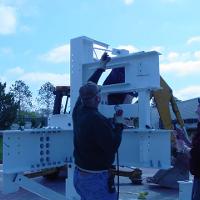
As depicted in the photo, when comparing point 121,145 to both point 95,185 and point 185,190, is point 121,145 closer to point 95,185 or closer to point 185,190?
point 185,190

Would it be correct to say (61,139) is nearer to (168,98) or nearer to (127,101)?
(127,101)

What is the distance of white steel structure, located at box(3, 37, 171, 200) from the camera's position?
233 inches

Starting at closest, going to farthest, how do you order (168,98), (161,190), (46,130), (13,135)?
(13,135) → (46,130) → (168,98) → (161,190)

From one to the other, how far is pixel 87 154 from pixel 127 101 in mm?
2451

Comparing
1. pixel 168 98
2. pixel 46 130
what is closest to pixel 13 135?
pixel 46 130

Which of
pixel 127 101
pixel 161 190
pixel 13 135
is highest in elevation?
pixel 127 101

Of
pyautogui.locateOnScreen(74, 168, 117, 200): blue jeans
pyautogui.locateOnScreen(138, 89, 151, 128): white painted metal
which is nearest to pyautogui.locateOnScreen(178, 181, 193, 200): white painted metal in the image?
pyautogui.locateOnScreen(138, 89, 151, 128): white painted metal

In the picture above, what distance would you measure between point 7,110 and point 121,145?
56.9m

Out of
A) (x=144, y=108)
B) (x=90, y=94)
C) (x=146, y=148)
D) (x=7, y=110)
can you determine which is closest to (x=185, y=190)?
(x=146, y=148)

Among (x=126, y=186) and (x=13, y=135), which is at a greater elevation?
(x=13, y=135)

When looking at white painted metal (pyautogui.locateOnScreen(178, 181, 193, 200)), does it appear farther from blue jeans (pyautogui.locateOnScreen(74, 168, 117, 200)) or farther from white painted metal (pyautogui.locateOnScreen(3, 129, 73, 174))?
blue jeans (pyautogui.locateOnScreen(74, 168, 117, 200))

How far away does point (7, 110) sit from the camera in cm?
6184

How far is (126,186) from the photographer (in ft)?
43.5

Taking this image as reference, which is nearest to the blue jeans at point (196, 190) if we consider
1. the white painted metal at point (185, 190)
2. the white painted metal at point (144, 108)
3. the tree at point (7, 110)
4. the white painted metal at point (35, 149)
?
the white painted metal at point (185, 190)
